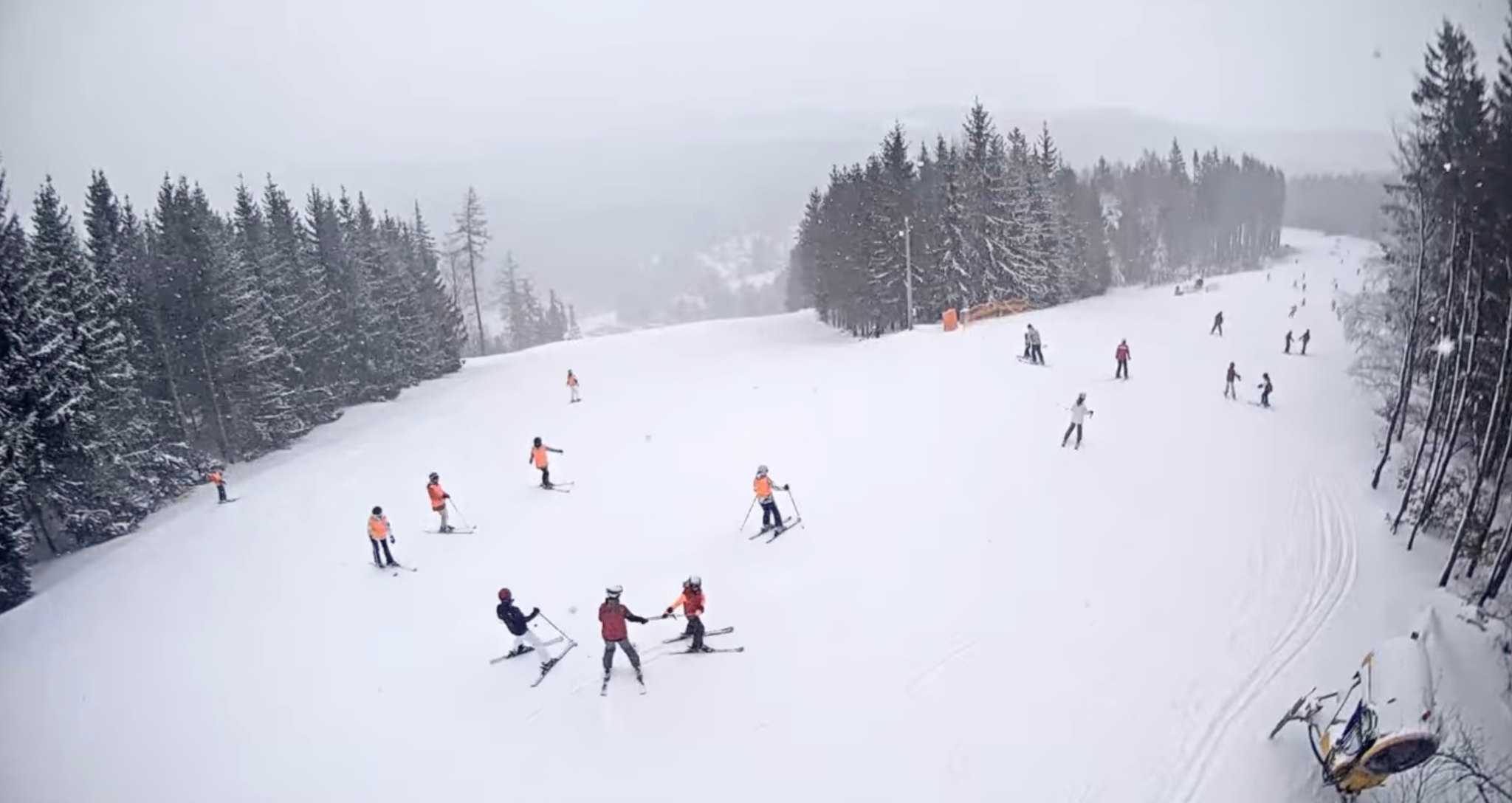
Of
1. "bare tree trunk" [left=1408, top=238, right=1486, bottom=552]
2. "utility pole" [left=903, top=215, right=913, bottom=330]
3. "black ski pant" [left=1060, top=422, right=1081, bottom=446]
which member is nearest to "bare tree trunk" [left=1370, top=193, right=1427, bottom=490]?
"bare tree trunk" [left=1408, top=238, right=1486, bottom=552]

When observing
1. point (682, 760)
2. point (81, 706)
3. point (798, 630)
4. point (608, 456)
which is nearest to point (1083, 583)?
point (798, 630)

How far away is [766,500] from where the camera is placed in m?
14.9

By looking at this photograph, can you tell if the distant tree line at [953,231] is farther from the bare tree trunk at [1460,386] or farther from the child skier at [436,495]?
the child skier at [436,495]

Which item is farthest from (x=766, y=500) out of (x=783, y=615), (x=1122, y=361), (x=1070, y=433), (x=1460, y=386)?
(x=1122, y=361)

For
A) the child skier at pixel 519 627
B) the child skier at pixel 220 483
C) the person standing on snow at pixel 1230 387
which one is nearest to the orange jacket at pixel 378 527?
the child skier at pixel 519 627

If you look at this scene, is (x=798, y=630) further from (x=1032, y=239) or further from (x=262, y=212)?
(x=262, y=212)

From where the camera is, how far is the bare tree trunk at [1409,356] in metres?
17.7

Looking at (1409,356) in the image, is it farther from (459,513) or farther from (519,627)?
(459,513)

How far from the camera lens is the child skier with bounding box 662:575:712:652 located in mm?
10867

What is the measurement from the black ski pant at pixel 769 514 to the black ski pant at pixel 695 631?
160 inches

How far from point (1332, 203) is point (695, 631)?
179 metres

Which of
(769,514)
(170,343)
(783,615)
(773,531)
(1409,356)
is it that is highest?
(170,343)

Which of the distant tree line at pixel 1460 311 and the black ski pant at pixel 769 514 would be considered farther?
the black ski pant at pixel 769 514

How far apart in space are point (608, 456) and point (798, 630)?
40.5 feet
